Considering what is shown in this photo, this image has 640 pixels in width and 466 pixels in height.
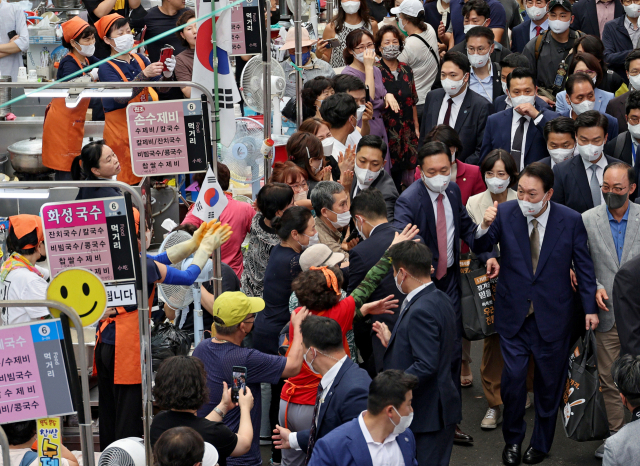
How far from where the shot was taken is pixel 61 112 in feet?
A: 24.6

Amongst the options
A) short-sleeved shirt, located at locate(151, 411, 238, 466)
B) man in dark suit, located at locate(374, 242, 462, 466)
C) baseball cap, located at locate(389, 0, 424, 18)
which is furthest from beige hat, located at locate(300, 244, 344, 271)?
baseball cap, located at locate(389, 0, 424, 18)

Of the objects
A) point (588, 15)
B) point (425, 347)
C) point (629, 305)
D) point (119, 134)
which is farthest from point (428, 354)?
point (588, 15)

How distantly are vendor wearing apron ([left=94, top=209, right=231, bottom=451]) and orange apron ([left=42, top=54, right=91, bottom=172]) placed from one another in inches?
119

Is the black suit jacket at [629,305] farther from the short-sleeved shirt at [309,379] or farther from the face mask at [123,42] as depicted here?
the face mask at [123,42]

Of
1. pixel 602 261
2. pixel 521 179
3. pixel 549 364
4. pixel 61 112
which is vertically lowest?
pixel 549 364

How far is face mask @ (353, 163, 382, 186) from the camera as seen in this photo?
6.28m

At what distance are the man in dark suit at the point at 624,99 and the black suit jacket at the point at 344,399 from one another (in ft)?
13.6

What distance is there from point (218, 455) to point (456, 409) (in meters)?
1.51

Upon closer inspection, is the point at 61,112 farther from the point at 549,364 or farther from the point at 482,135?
the point at 549,364

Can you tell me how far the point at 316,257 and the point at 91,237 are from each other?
147cm

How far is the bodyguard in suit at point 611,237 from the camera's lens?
215 inches

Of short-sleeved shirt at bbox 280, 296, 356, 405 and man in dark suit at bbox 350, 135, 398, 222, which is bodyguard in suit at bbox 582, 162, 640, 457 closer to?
man in dark suit at bbox 350, 135, 398, 222

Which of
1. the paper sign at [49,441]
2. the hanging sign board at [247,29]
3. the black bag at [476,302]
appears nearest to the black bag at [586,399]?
the black bag at [476,302]

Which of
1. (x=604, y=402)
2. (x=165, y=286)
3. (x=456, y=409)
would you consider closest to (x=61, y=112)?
(x=165, y=286)
